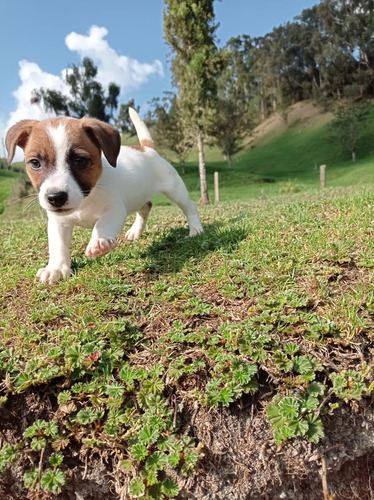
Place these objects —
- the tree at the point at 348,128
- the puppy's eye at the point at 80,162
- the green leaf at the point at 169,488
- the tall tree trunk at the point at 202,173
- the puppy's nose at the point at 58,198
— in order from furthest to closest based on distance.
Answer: the tree at the point at 348,128 → the tall tree trunk at the point at 202,173 → the puppy's eye at the point at 80,162 → the puppy's nose at the point at 58,198 → the green leaf at the point at 169,488

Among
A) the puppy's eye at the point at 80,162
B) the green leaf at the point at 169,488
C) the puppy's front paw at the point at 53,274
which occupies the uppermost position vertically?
the puppy's eye at the point at 80,162

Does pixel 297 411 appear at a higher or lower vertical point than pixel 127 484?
higher

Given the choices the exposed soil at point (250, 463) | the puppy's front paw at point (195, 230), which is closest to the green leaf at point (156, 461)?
the exposed soil at point (250, 463)

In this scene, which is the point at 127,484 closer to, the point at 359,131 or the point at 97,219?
the point at 97,219

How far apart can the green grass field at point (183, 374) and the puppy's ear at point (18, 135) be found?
1.27m

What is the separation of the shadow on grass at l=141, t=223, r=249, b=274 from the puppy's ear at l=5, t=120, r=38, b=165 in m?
1.61

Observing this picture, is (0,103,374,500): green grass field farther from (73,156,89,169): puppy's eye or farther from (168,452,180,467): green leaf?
(73,156,89,169): puppy's eye

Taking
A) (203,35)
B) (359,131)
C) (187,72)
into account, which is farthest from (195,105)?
(359,131)

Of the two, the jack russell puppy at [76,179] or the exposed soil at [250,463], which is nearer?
the exposed soil at [250,463]

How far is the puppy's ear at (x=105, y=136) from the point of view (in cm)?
328

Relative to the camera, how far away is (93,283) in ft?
11.3

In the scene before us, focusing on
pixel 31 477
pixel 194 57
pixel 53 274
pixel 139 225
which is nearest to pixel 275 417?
pixel 31 477

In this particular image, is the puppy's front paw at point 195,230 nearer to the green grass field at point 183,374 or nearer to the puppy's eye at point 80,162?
the green grass field at point 183,374

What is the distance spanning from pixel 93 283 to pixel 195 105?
18.4m
